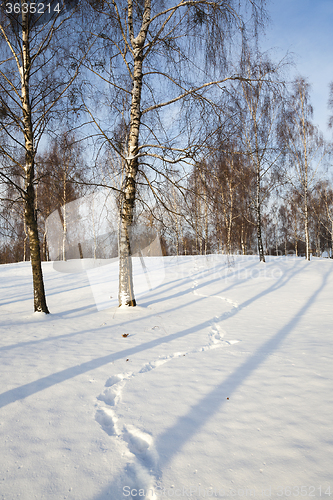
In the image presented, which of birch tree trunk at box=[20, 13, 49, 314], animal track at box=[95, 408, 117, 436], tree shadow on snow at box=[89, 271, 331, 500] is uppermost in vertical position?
birch tree trunk at box=[20, 13, 49, 314]

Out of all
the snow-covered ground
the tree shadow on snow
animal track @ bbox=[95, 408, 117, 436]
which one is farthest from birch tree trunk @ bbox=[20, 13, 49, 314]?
the tree shadow on snow

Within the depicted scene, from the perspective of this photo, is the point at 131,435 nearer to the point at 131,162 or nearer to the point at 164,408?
the point at 164,408

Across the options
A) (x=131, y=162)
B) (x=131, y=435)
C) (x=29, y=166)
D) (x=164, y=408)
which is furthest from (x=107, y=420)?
(x=29, y=166)

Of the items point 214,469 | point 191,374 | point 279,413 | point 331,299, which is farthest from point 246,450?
point 331,299

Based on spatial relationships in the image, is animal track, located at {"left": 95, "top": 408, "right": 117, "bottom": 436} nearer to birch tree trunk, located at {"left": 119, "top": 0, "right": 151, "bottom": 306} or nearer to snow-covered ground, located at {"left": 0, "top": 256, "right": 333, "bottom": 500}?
snow-covered ground, located at {"left": 0, "top": 256, "right": 333, "bottom": 500}

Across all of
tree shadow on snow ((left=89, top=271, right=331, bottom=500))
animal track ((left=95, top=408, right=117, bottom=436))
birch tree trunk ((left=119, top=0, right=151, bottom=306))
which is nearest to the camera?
tree shadow on snow ((left=89, top=271, right=331, bottom=500))

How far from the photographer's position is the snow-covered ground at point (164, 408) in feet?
5.26

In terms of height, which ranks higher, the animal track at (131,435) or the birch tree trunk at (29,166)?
the birch tree trunk at (29,166)

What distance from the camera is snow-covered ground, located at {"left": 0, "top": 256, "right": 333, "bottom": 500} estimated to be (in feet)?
5.26

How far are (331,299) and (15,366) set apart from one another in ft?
25.7

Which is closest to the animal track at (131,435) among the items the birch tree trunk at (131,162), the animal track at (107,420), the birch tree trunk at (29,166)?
the animal track at (107,420)

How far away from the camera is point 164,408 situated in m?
2.36

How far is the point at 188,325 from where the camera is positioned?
5.08 meters

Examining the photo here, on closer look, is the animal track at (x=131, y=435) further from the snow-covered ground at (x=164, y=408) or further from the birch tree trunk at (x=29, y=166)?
the birch tree trunk at (x=29, y=166)
